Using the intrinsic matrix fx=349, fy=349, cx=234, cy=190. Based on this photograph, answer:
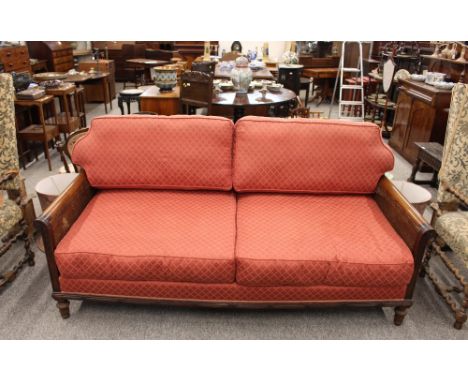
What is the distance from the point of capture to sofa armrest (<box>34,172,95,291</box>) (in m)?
1.60

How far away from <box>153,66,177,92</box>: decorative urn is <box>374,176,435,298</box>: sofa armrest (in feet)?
8.22

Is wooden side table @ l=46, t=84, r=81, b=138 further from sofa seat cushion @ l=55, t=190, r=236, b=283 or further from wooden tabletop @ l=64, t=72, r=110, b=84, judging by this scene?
sofa seat cushion @ l=55, t=190, r=236, b=283

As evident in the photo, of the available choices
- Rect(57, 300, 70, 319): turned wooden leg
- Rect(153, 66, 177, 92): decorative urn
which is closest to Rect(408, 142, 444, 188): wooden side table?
Rect(153, 66, 177, 92): decorative urn

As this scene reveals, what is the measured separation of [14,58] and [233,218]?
5012 mm

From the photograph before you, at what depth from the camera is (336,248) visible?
5.52 feet

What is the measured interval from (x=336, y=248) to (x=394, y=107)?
11.6 ft

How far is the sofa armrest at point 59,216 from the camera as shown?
5.25 ft

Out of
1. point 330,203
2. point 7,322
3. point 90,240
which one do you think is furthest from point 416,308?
point 7,322

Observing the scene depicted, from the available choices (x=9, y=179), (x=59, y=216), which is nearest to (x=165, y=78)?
(x=9, y=179)

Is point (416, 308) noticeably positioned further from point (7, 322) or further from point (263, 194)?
point (7, 322)

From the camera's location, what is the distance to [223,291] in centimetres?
171

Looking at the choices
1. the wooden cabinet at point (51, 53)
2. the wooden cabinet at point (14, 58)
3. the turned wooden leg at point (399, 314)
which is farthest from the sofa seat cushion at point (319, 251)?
the wooden cabinet at point (51, 53)

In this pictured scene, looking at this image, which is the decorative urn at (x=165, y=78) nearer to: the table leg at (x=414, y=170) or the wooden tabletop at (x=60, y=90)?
the wooden tabletop at (x=60, y=90)

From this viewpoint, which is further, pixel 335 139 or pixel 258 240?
pixel 335 139
